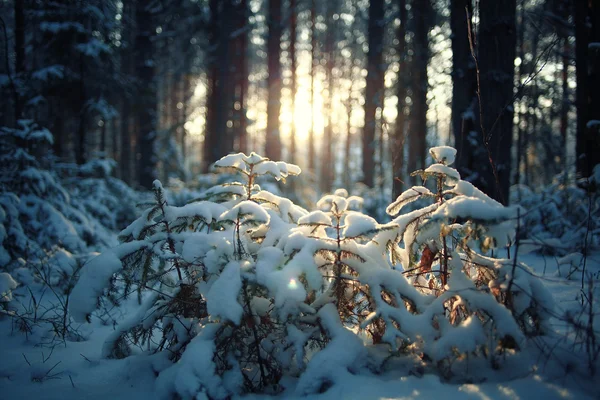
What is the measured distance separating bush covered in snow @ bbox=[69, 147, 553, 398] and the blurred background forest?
2.19ft

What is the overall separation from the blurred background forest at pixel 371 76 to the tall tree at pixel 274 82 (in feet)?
0.12

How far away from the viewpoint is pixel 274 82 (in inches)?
470

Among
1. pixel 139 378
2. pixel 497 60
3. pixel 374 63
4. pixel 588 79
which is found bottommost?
pixel 139 378

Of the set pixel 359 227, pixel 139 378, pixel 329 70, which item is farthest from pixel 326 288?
pixel 329 70

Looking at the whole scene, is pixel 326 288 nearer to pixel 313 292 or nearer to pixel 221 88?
pixel 313 292

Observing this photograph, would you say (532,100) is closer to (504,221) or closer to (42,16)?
(504,221)

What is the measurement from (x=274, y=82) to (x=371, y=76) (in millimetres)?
3652

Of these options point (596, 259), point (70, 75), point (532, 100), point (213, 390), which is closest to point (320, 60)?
point (532, 100)

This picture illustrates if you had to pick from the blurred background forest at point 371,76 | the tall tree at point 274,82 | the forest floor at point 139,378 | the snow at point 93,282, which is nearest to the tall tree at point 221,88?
the blurred background forest at point 371,76

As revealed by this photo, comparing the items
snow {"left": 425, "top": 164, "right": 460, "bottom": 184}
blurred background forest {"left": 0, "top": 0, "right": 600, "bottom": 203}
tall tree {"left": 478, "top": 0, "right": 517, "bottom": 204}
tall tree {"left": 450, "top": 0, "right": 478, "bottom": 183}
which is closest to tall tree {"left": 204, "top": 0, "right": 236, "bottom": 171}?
blurred background forest {"left": 0, "top": 0, "right": 600, "bottom": 203}

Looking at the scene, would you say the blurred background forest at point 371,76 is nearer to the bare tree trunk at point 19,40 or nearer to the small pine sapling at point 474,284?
the bare tree trunk at point 19,40

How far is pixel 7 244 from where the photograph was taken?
13.2 feet

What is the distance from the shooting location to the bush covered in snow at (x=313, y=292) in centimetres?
174

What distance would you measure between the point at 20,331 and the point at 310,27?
65.6ft
